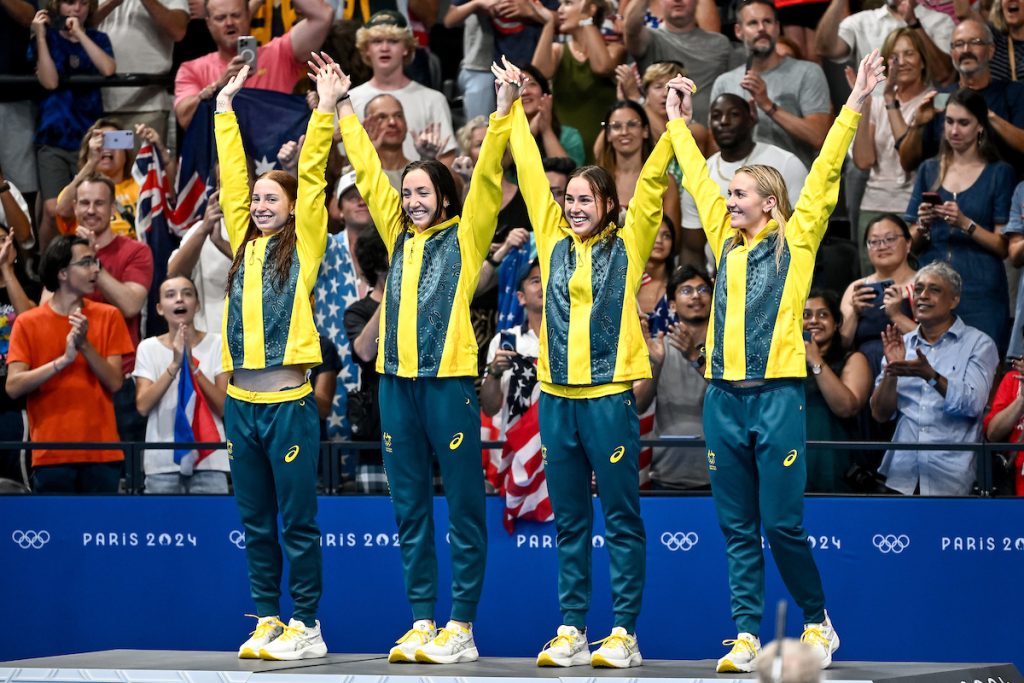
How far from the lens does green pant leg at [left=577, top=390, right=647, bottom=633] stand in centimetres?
594

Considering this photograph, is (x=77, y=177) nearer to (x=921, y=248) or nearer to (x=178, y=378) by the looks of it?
(x=178, y=378)

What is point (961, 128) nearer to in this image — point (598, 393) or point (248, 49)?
point (598, 393)

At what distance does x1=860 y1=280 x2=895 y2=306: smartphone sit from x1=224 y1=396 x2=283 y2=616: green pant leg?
3.27 m

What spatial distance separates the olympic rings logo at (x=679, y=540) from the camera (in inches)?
294

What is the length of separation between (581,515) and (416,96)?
3894mm

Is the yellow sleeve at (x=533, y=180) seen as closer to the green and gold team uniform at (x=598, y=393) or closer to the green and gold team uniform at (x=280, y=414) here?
the green and gold team uniform at (x=598, y=393)

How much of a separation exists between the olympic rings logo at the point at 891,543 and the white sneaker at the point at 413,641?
2.32m

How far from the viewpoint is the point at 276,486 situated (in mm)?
6199

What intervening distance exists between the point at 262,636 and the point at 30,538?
2.31 m

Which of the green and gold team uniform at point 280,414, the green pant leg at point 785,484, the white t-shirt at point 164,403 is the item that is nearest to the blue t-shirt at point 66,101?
the white t-shirt at point 164,403

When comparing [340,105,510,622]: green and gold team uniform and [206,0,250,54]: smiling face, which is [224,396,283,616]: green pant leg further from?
[206,0,250,54]: smiling face

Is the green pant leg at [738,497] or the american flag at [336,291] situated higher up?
the american flag at [336,291]

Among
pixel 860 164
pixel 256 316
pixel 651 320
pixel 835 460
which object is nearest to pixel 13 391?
pixel 256 316

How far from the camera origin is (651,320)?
7988mm
